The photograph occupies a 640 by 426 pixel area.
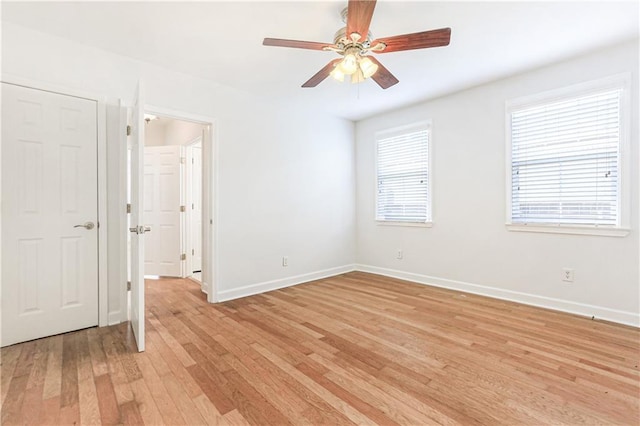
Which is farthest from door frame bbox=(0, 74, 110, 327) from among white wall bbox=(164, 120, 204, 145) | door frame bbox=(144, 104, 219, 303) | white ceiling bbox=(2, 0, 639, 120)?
white wall bbox=(164, 120, 204, 145)

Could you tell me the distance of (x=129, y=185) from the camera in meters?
2.99

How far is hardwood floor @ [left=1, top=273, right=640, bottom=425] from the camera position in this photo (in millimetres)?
1570

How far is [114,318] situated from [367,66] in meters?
3.19

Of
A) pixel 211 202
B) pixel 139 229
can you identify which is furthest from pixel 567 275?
pixel 139 229

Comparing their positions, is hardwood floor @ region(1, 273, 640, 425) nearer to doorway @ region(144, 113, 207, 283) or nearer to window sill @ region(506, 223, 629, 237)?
window sill @ region(506, 223, 629, 237)

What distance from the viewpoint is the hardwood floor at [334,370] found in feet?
5.15

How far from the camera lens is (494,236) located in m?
3.54

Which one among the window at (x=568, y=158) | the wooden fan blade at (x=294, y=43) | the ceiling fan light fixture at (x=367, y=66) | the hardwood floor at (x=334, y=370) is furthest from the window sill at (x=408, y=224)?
the wooden fan blade at (x=294, y=43)

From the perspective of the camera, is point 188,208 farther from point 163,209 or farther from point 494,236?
point 494,236

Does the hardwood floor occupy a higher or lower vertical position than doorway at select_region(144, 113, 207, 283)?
lower

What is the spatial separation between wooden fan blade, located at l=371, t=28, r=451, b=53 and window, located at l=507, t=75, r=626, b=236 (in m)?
1.92

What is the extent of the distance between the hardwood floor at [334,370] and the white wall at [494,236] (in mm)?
325

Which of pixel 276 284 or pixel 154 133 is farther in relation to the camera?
pixel 154 133

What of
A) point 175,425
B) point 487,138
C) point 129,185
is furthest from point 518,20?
point 129,185
